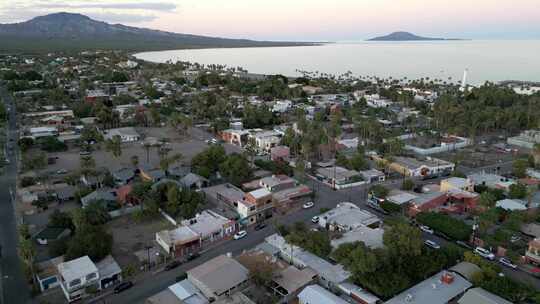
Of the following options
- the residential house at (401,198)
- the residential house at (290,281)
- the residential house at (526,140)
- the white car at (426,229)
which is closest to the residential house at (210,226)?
the residential house at (290,281)

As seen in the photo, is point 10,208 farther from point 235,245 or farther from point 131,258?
point 235,245

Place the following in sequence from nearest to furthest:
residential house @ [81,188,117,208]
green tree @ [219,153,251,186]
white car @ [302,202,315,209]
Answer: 1. residential house @ [81,188,117,208]
2. white car @ [302,202,315,209]
3. green tree @ [219,153,251,186]

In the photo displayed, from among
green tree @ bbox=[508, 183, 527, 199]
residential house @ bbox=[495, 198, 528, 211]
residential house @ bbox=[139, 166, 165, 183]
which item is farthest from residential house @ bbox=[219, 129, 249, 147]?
green tree @ bbox=[508, 183, 527, 199]

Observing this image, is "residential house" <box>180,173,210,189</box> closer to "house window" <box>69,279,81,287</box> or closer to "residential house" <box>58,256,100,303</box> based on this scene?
"residential house" <box>58,256,100,303</box>

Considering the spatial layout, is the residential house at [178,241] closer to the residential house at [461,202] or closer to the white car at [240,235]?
the white car at [240,235]

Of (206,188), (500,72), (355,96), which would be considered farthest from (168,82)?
(500,72)

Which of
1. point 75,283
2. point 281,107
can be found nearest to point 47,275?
point 75,283

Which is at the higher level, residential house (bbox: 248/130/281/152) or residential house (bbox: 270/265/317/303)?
residential house (bbox: 248/130/281/152)
